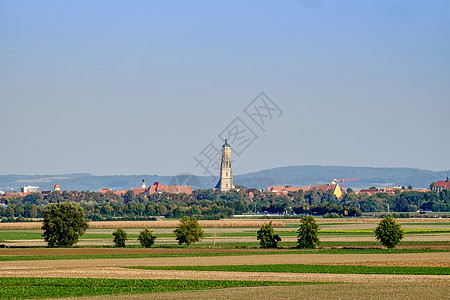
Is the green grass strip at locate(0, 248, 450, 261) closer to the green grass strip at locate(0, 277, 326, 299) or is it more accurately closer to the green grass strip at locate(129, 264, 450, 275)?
the green grass strip at locate(129, 264, 450, 275)

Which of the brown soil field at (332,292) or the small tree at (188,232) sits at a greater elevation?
the small tree at (188,232)

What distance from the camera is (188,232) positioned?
105m

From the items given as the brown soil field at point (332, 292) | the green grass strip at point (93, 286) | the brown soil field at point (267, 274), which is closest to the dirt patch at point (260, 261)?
the brown soil field at point (267, 274)

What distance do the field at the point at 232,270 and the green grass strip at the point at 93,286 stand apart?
0.21 ft

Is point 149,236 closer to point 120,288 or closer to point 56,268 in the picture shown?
point 56,268

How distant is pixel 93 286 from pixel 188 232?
157 feet

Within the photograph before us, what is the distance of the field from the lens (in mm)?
52906

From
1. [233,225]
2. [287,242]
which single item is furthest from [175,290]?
[233,225]

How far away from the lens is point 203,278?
203ft

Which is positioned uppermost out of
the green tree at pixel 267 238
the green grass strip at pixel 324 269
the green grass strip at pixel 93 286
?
the green tree at pixel 267 238

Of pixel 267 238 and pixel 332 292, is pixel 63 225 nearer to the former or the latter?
pixel 267 238

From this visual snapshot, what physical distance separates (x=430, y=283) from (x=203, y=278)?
15.8 metres

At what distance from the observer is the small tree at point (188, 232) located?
10431 cm

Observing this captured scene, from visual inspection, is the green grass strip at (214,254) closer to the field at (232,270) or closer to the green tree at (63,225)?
the field at (232,270)
